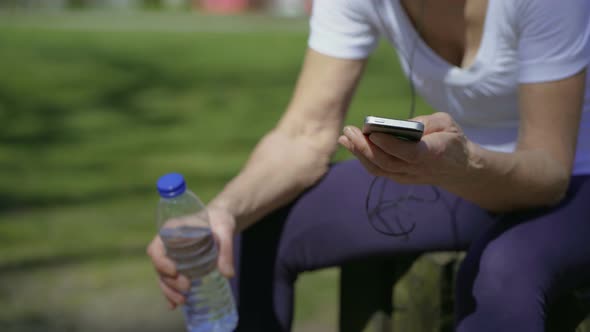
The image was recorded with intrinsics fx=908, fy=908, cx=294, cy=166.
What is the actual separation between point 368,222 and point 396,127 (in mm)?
552

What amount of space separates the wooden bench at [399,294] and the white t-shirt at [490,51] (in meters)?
0.30

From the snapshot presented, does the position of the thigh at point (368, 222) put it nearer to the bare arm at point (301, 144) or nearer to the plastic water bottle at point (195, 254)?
the bare arm at point (301, 144)

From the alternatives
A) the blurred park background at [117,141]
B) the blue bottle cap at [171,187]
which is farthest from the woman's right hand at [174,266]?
the blurred park background at [117,141]

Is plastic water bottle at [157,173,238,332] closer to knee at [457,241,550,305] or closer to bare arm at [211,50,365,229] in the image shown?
bare arm at [211,50,365,229]

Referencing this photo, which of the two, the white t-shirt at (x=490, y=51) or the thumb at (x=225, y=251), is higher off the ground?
the white t-shirt at (x=490, y=51)

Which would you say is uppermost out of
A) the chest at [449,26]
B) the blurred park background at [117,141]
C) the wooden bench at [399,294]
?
the chest at [449,26]

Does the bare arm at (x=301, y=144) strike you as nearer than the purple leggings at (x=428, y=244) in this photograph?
No

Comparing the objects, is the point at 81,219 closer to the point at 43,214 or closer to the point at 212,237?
the point at 43,214

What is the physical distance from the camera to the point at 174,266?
1.87m

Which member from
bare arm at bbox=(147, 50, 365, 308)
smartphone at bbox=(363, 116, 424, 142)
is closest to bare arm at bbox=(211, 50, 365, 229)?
bare arm at bbox=(147, 50, 365, 308)

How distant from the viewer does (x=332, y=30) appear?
6.85 ft

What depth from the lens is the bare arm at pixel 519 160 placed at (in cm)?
158

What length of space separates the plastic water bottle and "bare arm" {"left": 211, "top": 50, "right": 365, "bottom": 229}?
87 mm

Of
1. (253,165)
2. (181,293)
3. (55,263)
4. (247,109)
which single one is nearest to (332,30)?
(253,165)
